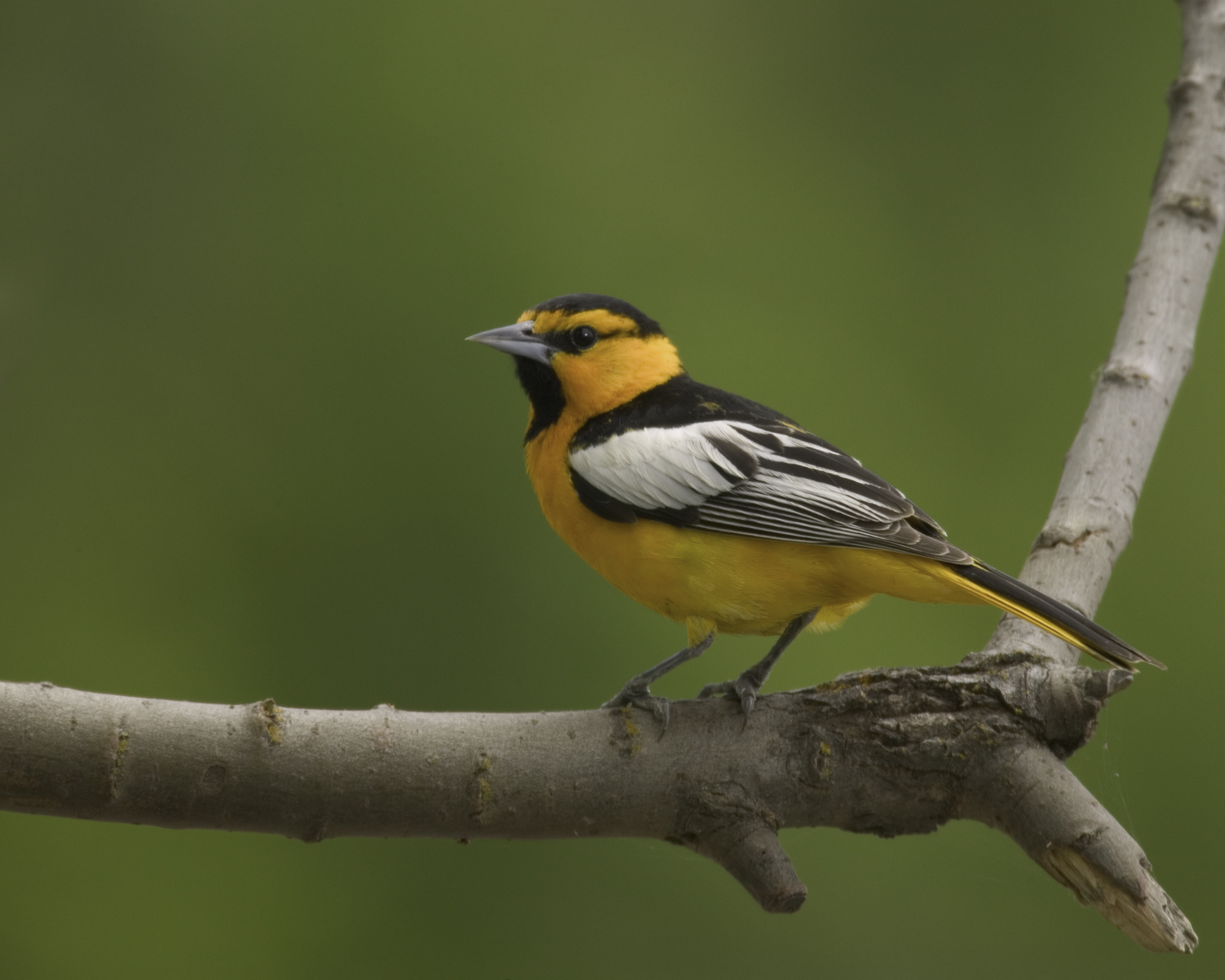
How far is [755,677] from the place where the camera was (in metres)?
Answer: 1.71

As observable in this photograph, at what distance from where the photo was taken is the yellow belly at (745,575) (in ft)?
5.95

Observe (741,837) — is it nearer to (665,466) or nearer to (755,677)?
(755,677)

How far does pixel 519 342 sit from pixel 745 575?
0.69m

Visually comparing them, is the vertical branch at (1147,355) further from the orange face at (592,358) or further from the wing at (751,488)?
the orange face at (592,358)

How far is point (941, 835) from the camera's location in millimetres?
3053

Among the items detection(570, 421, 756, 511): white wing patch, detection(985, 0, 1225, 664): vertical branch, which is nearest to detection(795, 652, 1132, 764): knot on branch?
detection(985, 0, 1225, 664): vertical branch

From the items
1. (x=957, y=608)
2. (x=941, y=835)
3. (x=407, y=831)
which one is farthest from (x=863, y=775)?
(x=957, y=608)

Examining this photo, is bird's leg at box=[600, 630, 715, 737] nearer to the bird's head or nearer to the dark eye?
the bird's head

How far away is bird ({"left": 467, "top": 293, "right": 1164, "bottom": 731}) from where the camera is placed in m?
1.75

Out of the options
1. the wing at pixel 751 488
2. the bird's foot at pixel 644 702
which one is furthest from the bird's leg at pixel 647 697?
the wing at pixel 751 488

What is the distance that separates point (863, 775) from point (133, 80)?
3085 millimetres

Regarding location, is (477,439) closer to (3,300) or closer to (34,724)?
(3,300)

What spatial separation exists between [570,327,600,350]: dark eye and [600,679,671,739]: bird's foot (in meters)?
0.79

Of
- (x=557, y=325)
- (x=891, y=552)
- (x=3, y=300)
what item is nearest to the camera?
(x=891, y=552)
